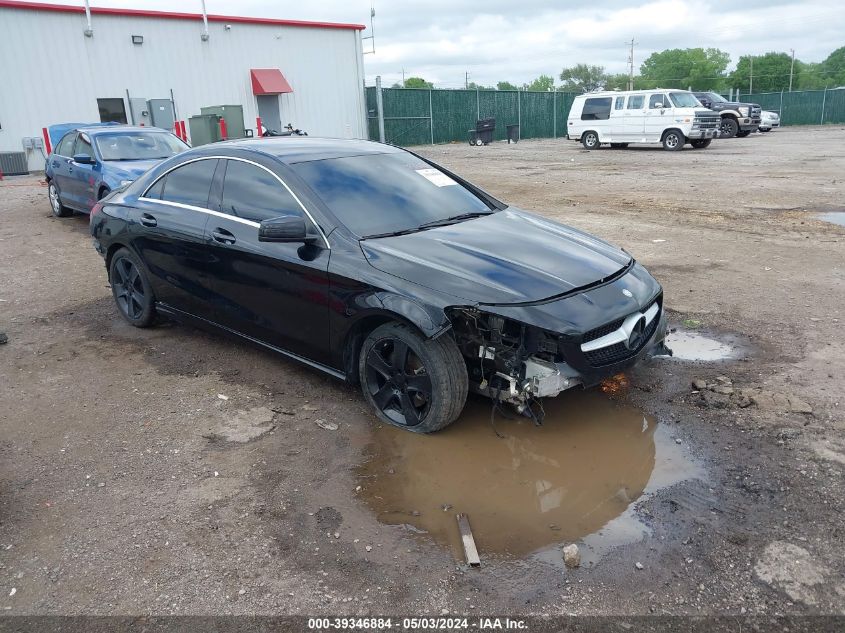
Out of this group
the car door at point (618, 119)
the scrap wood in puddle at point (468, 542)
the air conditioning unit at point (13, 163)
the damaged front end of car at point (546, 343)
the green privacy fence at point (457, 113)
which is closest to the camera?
the scrap wood in puddle at point (468, 542)

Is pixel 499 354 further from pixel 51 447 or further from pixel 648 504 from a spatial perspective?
pixel 51 447

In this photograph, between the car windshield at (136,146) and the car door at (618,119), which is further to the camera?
the car door at (618,119)

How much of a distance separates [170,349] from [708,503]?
409cm

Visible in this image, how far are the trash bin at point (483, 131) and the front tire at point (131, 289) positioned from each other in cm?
2835

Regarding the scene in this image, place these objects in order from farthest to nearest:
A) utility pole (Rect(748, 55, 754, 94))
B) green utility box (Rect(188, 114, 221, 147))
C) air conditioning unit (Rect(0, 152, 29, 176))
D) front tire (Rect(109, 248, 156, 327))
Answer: utility pole (Rect(748, 55, 754, 94)) → green utility box (Rect(188, 114, 221, 147)) → air conditioning unit (Rect(0, 152, 29, 176)) → front tire (Rect(109, 248, 156, 327))

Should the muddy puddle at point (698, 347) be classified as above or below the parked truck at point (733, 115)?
below

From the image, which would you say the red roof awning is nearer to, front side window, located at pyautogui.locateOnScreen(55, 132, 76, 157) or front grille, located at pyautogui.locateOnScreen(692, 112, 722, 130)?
front grille, located at pyautogui.locateOnScreen(692, 112, 722, 130)

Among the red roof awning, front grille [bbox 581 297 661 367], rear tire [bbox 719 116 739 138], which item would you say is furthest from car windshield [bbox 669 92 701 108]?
front grille [bbox 581 297 661 367]

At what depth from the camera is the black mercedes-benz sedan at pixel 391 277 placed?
11.7 ft

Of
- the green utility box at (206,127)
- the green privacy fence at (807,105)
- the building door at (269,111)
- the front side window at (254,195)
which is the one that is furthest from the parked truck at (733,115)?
the front side window at (254,195)

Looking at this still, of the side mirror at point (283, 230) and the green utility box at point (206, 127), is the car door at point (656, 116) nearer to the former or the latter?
the green utility box at point (206, 127)

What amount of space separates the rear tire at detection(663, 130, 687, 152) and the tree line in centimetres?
4422

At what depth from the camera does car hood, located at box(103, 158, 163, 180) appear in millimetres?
9398

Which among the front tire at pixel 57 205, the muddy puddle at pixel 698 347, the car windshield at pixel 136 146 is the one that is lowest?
the muddy puddle at pixel 698 347
